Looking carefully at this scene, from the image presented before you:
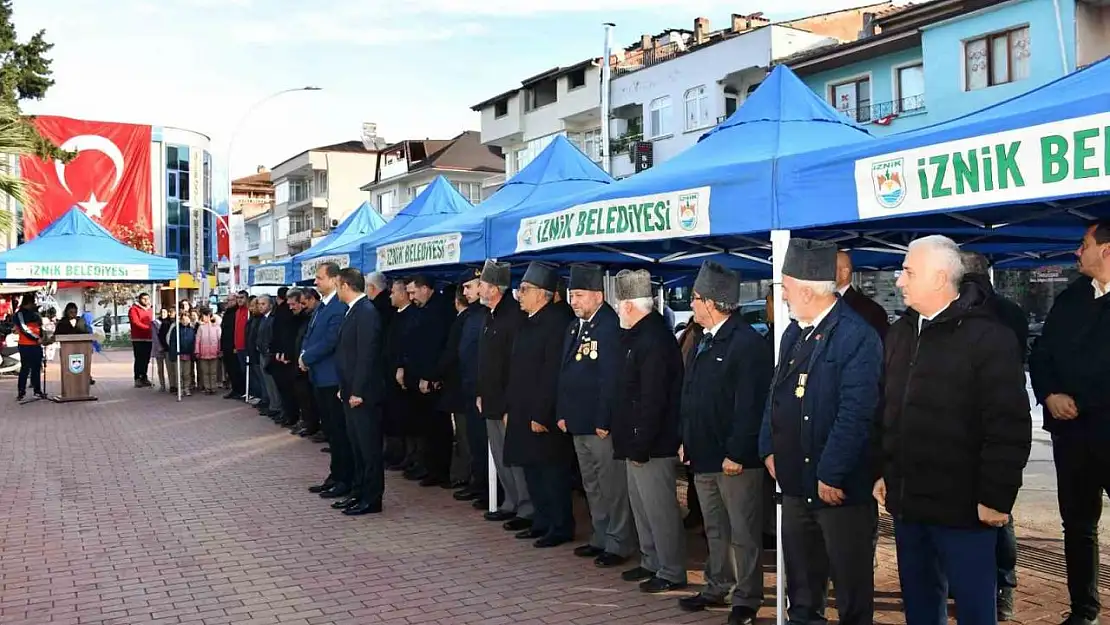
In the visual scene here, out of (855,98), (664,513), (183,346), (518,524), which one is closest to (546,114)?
(855,98)

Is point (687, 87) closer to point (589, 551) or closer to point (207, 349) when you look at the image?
point (207, 349)

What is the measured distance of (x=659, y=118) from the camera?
116 ft

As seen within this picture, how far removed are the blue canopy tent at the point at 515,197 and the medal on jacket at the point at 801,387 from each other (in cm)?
442

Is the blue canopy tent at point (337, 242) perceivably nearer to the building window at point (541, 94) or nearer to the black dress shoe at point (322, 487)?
the black dress shoe at point (322, 487)

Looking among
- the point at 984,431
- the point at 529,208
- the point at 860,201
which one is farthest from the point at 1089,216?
the point at 529,208

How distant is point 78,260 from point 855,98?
22.8 m

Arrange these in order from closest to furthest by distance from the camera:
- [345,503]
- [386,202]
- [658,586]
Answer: [658,586], [345,503], [386,202]

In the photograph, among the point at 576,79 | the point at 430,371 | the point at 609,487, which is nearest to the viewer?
the point at 609,487

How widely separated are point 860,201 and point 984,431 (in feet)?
4.02

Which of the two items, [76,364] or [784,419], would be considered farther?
[76,364]

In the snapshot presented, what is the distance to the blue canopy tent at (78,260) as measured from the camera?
51.5 feet

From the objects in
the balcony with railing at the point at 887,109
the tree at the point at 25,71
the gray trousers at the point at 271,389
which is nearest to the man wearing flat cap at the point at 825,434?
the gray trousers at the point at 271,389

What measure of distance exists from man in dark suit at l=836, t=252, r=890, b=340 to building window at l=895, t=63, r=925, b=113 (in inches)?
927

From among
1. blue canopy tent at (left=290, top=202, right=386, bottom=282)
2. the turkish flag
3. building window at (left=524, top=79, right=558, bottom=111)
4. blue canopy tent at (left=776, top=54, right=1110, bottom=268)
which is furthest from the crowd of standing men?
the turkish flag
